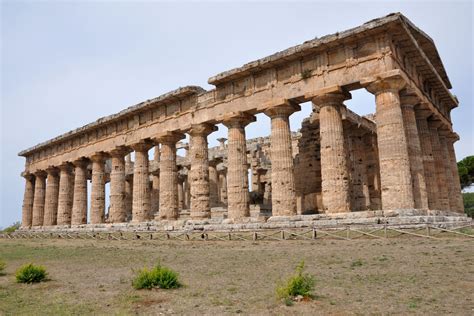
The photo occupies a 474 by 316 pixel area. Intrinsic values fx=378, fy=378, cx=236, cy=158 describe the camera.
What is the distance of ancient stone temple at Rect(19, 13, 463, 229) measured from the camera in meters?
17.5

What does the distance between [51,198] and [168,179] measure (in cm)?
1770

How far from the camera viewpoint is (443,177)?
76.8 feet

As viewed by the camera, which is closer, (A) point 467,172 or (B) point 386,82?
(B) point 386,82

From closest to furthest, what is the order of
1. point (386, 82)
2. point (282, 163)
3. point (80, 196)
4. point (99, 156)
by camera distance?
point (386, 82) < point (282, 163) < point (99, 156) < point (80, 196)

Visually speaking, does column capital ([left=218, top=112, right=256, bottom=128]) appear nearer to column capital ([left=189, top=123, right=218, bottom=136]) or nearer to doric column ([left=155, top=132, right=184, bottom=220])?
column capital ([left=189, top=123, right=218, bottom=136])

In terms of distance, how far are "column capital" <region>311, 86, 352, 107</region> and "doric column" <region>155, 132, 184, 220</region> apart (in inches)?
419

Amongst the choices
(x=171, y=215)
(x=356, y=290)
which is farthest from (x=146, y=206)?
(x=356, y=290)

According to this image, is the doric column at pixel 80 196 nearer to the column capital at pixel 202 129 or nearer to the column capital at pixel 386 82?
the column capital at pixel 202 129

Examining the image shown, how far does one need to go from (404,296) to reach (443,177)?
19663 millimetres

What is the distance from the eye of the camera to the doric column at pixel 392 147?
53.3 ft

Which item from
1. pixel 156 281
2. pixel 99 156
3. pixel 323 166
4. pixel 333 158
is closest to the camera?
pixel 156 281

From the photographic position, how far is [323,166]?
60.8 feet

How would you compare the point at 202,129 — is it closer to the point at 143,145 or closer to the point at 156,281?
the point at 143,145

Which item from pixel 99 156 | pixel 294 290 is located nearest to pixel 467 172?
pixel 99 156
